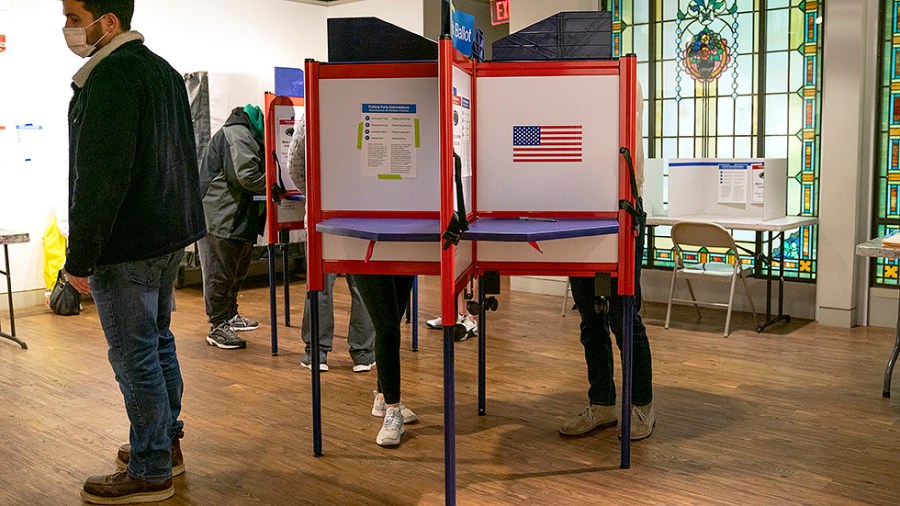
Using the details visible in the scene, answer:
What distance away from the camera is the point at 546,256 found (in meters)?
3.23

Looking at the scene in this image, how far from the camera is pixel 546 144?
131 inches

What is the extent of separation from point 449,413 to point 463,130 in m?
0.94

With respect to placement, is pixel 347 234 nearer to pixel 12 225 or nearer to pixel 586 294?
pixel 586 294

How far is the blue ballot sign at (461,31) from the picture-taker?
9.72 feet

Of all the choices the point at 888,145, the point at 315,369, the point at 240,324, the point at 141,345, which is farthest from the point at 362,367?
the point at 888,145

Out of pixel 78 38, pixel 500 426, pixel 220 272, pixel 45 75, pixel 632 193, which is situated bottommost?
pixel 500 426

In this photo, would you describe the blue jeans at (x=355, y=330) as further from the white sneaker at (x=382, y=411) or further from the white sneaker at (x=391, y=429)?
the white sneaker at (x=391, y=429)

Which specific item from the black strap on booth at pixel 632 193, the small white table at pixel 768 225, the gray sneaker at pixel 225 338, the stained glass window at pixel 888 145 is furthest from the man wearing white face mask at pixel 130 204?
the stained glass window at pixel 888 145

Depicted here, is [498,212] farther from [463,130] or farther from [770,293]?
[770,293]

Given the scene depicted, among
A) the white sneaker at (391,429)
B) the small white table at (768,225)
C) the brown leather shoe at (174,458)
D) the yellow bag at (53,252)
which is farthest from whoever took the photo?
the yellow bag at (53,252)

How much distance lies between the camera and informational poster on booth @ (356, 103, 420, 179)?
3242 millimetres

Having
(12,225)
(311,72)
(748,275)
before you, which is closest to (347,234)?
(311,72)

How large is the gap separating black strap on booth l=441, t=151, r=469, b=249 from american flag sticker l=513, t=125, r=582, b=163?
499mm

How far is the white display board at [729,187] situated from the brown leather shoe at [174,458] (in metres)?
4.09
